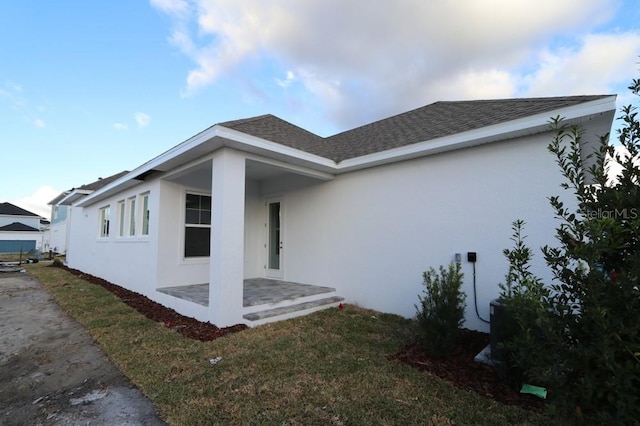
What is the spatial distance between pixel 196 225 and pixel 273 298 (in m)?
3.37

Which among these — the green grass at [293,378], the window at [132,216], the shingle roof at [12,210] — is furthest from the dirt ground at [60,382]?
the shingle roof at [12,210]

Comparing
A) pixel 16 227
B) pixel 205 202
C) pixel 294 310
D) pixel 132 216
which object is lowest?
pixel 294 310

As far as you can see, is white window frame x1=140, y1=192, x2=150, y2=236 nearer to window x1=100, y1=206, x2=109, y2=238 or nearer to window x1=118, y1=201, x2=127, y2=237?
window x1=118, y1=201, x2=127, y2=237

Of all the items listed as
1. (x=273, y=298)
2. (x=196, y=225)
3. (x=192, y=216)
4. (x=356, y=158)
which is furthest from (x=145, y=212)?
(x=356, y=158)

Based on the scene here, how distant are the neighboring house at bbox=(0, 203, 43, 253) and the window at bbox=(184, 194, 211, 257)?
94.2 ft

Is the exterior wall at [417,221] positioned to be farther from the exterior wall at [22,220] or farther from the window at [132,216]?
the exterior wall at [22,220]

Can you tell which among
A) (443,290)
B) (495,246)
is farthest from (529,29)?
(443,290)

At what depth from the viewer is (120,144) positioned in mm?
11930

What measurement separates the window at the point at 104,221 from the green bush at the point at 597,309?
14206mm

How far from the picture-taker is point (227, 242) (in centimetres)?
527

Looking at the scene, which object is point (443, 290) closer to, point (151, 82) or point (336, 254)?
point (336, 254)

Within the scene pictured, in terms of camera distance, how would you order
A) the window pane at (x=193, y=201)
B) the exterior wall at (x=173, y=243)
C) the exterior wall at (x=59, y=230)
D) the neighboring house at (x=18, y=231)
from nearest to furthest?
the exterior wall at (x=173, y=243), the window pane at (x=193, y=201), the exterior wall at (x=59, y=230), the neighboring house at (x=18, y=231)

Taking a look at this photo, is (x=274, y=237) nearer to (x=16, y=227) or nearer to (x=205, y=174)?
(x=205, y=174)

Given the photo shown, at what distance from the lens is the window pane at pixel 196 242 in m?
7.87
